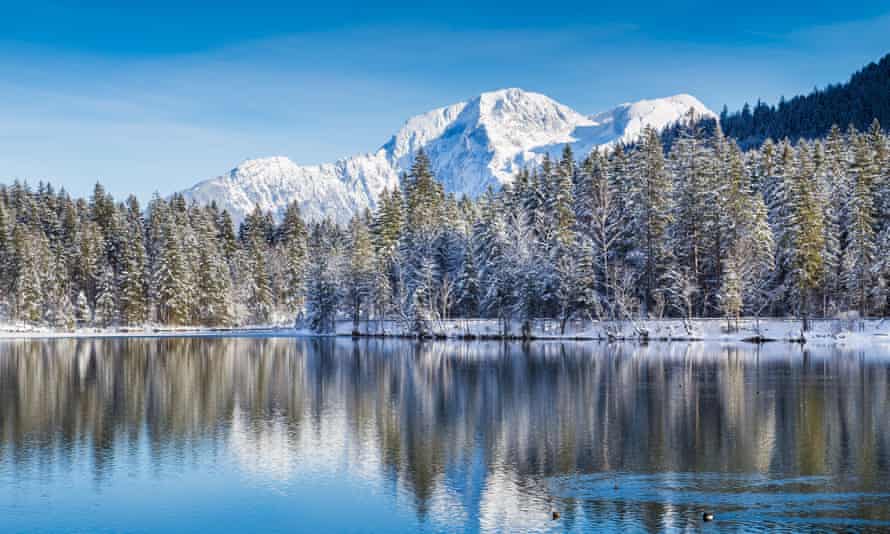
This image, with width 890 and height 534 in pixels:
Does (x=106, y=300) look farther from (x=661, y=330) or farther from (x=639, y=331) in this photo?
(x=661, y=330)

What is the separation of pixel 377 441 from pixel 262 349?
5574 centimetres

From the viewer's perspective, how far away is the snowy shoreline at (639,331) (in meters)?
76.6

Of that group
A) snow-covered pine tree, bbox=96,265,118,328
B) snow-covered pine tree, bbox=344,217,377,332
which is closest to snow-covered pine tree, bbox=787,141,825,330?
snow-covered pine tree, bbox=344,217,377,332

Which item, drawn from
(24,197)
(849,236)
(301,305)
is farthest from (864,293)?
(24,197)

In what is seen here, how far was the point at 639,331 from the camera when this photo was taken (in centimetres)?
8475

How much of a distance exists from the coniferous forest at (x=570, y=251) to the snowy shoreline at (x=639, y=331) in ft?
4.51

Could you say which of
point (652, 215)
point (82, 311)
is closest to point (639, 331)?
point (652, 215)

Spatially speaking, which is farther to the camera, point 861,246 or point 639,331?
point 639,331

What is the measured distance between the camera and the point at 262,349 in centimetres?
8581

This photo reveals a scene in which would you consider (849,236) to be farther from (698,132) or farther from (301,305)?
(301,305)

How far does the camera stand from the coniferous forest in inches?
3228

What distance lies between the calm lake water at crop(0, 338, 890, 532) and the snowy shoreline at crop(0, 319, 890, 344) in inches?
722

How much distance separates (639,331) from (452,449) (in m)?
57.7

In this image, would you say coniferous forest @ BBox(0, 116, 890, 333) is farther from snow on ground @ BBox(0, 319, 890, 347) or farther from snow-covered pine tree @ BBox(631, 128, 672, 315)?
snow on ground @ BBox(0, 319, 890, 347)
